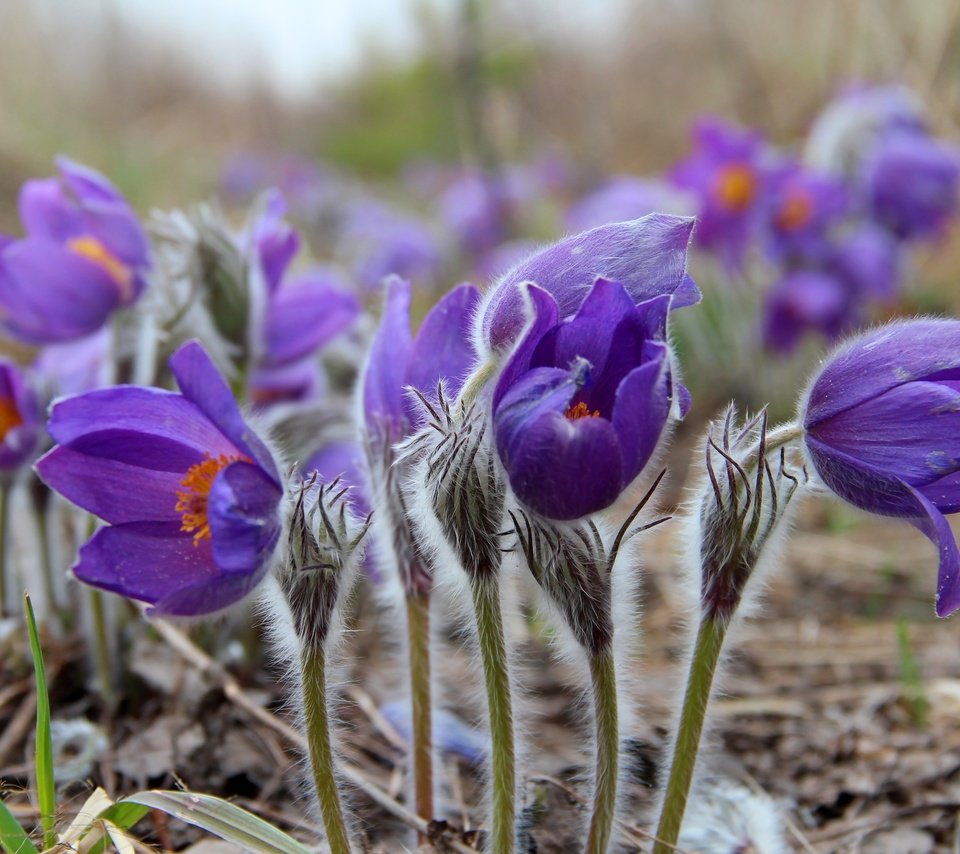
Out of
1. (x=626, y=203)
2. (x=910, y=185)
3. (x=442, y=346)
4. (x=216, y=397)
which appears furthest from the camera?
(x=626, y=203)

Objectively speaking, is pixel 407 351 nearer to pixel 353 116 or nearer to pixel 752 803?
pixel 752 803

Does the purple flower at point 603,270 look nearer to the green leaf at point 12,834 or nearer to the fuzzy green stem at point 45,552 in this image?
the green leaf at point 12,834

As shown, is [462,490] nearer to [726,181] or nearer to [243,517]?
[243,517]

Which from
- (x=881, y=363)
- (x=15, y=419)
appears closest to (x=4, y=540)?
(x=15, y=419)

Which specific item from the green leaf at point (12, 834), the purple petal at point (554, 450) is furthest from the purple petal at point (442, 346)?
the green leaf at point (12, 834)

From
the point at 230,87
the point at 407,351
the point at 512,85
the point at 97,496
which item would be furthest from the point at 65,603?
the point at 230,87

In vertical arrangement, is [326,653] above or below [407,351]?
below
